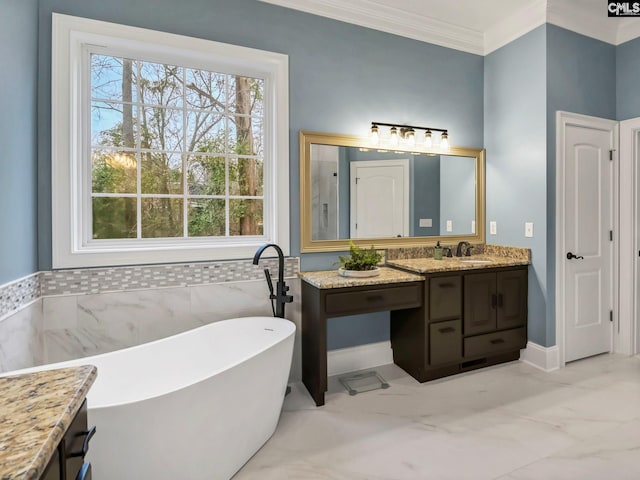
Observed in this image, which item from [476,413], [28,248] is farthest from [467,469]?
[28,248]

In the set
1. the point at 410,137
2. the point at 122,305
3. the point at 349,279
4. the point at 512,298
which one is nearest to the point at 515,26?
the point at 410,137

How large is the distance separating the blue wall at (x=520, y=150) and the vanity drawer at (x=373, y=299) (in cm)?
118

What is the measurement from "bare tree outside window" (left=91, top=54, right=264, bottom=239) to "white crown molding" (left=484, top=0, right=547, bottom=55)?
2251 mm

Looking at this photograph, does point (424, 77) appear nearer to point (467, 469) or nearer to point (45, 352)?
point (467, 469)

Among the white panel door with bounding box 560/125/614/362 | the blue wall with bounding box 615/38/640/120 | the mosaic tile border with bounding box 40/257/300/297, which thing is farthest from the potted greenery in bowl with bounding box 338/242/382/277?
the blue wall with bounding box 615/38/640/120

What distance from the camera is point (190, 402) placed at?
1.40 m

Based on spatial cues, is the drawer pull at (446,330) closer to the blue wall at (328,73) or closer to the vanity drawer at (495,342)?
the vanity drawer at (495,342)

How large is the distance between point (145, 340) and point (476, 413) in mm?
2211

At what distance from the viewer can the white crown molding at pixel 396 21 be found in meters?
2.64

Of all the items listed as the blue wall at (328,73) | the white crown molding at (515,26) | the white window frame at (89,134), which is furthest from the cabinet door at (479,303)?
the white crown molding at (515,26)

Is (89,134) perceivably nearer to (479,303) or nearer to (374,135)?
(374,135)

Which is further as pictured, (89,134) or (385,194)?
(385,194)

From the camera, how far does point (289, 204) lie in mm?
2594

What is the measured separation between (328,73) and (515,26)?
5.76 feet
